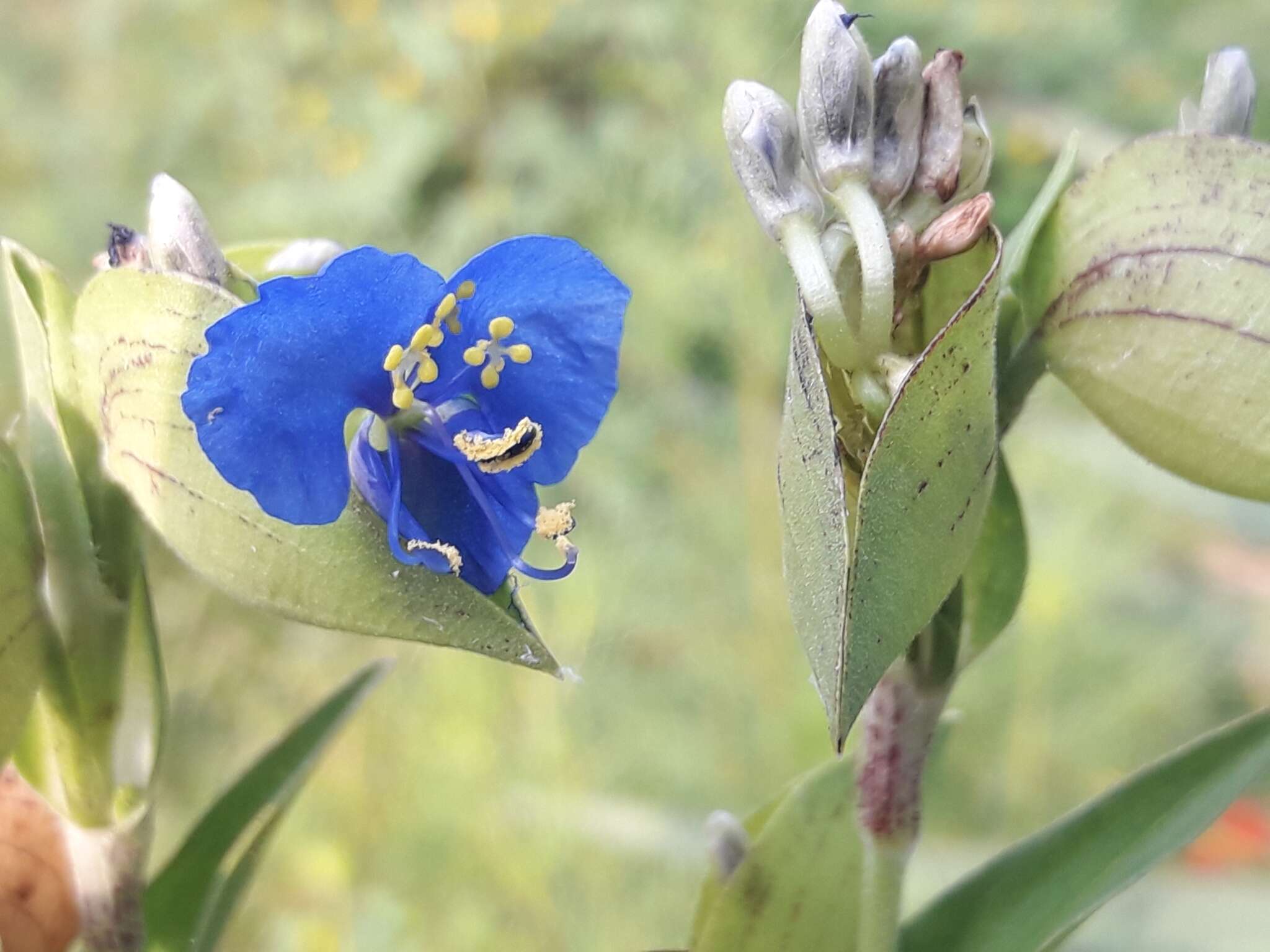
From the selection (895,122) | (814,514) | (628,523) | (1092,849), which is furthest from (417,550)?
(628,523)

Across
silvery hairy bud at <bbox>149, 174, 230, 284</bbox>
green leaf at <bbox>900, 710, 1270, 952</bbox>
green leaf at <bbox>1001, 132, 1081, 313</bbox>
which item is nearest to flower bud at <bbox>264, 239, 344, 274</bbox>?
silvery hairy bud at <bbox>149, 174, 230, 284</bbox>

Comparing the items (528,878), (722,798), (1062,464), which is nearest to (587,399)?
(528,878)

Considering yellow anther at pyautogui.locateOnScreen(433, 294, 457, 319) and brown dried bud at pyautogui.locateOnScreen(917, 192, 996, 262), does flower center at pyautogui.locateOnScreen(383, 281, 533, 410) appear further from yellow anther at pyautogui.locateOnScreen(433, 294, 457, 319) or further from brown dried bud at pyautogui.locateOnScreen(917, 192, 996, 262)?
brown dried bud at pyautogui.locateOnScreen(917, 192, 996, 262)

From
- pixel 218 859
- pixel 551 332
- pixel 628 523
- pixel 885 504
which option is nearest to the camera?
pixel 885 504

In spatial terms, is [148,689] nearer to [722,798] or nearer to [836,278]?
[836,278]

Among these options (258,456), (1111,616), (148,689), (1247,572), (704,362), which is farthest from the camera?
(704,362)

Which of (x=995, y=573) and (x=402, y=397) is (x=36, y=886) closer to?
(x=402, y=397)

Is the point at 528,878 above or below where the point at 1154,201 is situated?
below
